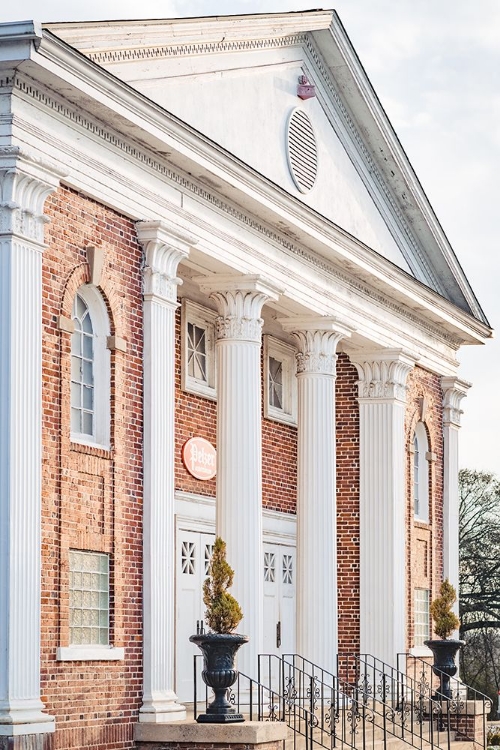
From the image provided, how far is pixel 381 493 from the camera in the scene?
85.5 feet

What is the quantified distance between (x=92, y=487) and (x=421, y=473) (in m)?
13.2

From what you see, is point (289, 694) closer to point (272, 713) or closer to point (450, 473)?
point (272, 713)

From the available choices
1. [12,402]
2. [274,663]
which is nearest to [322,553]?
[274,663]

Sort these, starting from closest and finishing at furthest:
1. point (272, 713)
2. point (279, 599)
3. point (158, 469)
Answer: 1. point (158, 469)
2. point (272, 713)
3. point (279, 599)

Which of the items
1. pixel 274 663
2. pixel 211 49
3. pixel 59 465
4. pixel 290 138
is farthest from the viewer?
pixel 274 663

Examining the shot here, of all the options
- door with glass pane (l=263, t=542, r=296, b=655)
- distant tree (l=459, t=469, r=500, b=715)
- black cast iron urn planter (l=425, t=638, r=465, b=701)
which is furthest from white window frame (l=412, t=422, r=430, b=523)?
distant tree (l=459, t=469, r=500, b=715)

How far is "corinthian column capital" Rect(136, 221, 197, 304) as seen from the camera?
698 inches

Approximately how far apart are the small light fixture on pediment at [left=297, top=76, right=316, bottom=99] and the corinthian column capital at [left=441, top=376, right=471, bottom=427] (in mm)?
8544

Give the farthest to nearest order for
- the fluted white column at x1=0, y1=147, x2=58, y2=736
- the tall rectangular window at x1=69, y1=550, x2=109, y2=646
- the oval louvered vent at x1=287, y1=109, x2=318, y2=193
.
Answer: the oval louvered vent at x1=287, y1=109, x2=318, y2=193
the tall rectangular window at x1=69, y1=550, x2=109, y2=646
the fluted white column at x1=0, y1=147, x2=58, y2=736

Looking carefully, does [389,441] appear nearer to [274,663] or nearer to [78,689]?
[274,663]

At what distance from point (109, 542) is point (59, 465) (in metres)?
1.38

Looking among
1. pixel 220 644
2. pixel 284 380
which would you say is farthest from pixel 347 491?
pixel 220 644

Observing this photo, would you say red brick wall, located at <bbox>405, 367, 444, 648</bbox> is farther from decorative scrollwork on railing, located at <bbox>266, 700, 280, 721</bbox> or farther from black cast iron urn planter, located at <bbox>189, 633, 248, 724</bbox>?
black cast iron urn planter, located at <bbox>189, 633, 248, 724</bbox>

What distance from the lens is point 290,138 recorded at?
2178cm
